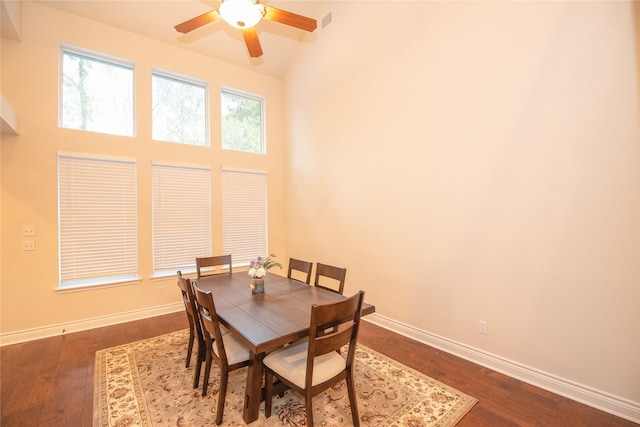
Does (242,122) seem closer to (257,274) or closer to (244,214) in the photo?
(244,214)

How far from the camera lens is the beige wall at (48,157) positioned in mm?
3201

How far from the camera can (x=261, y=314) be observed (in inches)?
80.3

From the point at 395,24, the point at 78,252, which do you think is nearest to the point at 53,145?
the point at 78,252

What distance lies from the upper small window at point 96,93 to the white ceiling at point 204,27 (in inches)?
19.8

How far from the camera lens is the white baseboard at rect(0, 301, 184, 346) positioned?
3.18 meters

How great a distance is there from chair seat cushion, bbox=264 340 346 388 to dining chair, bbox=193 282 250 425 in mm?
236

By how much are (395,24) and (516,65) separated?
5.28 ft

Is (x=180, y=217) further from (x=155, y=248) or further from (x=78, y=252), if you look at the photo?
(x=78, y=252)

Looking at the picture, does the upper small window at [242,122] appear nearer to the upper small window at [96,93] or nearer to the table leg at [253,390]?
the upper small window at [96,93]

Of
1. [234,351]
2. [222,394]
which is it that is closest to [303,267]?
[234,351]

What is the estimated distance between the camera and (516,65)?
246 cm

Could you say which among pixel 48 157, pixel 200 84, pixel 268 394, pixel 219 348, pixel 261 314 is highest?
pixel 200 84

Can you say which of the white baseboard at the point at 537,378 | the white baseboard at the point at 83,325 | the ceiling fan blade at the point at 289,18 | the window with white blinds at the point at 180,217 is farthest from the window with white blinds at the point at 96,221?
the white baseboard at the point at 537,378

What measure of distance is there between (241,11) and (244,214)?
3227 mm
